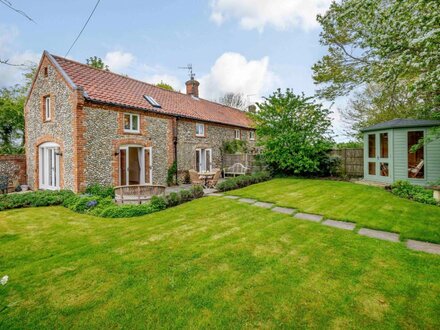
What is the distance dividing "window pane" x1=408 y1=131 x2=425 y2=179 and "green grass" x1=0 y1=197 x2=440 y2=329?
8.80 m

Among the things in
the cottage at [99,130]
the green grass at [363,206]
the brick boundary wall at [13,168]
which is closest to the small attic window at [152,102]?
the cottage at [99,130]

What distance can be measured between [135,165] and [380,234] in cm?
1292

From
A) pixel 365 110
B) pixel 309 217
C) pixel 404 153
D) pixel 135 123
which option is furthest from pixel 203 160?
pixel 365 110

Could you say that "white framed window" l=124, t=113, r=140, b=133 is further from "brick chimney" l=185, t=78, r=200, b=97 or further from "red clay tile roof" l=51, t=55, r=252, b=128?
"brick chimney" l=185, t=78, r=200, b=97

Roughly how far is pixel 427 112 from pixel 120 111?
47.8 ft

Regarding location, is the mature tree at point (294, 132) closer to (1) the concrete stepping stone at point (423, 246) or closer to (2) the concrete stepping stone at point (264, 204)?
(2) the concrete stepping stone at point (264, 204)

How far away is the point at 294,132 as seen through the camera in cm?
1526

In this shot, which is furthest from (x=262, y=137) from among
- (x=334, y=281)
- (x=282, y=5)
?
(x=334, y=281)

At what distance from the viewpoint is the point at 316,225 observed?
6.31m

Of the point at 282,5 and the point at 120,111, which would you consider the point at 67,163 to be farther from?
the point at 282,5

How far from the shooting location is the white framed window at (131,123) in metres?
13.1

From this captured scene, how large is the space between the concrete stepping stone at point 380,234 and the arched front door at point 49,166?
45.0ft

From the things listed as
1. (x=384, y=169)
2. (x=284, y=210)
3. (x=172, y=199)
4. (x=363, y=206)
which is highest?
(x=384, y=169)

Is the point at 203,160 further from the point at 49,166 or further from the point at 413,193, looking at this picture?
the point at 413,193
